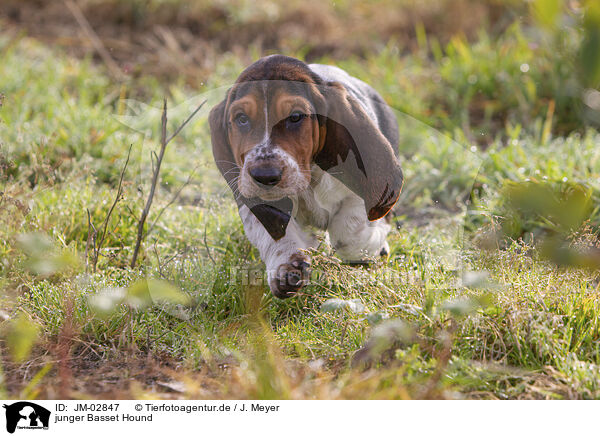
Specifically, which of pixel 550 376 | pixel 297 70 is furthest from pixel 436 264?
pixel 297 70

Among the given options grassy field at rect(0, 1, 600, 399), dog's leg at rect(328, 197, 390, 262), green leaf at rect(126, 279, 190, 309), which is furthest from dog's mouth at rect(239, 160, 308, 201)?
green leaf at rect(126, 279, 190, 309)

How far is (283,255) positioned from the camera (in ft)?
10.8

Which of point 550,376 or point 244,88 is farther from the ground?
point 244,88

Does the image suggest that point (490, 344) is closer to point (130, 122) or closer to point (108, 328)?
point (108, 328)

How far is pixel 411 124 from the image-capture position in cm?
619

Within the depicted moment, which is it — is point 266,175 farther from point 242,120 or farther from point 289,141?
point 242,120

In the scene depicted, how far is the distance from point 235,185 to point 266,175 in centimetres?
42

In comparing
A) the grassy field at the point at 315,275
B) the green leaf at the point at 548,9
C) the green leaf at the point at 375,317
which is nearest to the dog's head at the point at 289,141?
the grassy field at the point at 315,275

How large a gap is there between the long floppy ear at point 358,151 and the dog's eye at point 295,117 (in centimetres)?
18

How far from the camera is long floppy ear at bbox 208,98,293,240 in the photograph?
3.26 meters

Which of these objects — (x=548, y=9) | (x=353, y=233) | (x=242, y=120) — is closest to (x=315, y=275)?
(x=353, y=233)

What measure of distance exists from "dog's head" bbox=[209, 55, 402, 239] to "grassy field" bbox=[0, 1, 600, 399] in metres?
0.39
